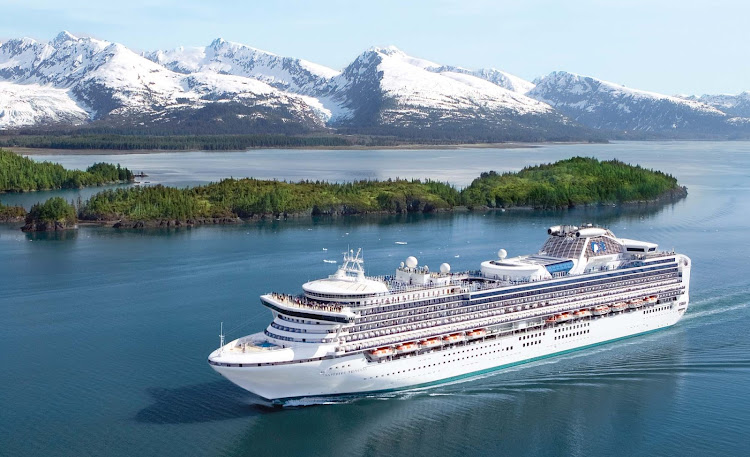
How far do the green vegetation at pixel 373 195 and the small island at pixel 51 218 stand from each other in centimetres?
258

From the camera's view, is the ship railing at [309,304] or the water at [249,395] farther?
the ship railing at [309,304]

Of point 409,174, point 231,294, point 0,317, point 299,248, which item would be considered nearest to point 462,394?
point 231,294

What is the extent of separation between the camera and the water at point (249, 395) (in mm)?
19641

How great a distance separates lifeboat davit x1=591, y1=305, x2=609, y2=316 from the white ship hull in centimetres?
16

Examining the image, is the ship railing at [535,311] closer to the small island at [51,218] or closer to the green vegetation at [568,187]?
the small island at [51,218]

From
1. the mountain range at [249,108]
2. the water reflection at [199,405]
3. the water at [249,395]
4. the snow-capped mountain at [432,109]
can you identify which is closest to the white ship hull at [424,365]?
the water at [249,395]

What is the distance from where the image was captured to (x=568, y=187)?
6550 cm

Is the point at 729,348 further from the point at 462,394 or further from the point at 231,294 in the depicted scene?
the point at 231,294

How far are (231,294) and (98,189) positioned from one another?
149 feet

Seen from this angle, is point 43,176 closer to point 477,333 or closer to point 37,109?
point 477,333

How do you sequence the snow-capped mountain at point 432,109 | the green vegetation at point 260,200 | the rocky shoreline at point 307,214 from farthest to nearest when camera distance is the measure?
1. the snow-capped mountain at point 432,109
2. the green vegetation at point 260,200
3. the rocky shoreline at point 307,214

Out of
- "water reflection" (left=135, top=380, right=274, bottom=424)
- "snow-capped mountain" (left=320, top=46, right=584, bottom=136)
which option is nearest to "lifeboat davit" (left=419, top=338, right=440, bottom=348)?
"water reflection" (left=135, top=380, right=274, bottom=424)

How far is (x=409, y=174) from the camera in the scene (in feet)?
284

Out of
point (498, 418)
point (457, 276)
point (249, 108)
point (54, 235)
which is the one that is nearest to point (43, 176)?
point (54, 235)
